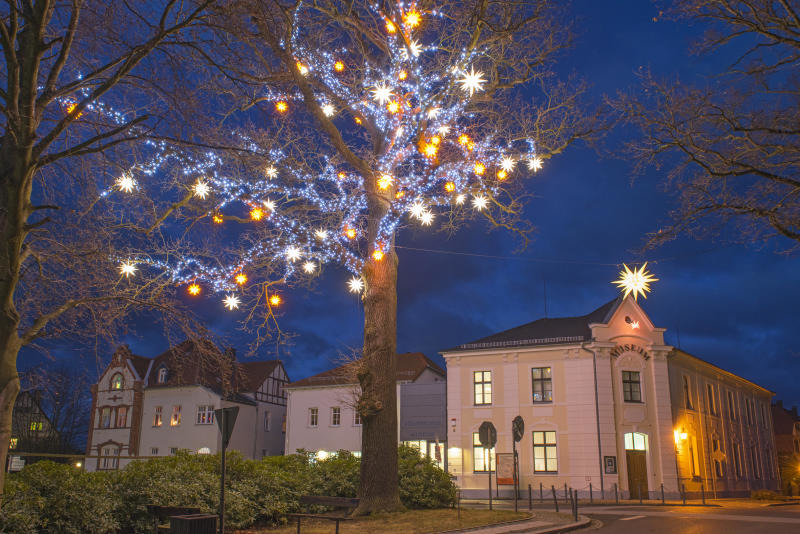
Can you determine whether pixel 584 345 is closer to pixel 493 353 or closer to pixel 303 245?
pixel 493 353

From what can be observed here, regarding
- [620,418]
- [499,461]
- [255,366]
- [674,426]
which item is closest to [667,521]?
[499,461]

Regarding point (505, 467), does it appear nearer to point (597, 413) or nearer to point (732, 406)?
point (597, 413)

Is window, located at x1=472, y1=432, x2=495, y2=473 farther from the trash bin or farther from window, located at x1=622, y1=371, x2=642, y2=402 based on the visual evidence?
the trash bin

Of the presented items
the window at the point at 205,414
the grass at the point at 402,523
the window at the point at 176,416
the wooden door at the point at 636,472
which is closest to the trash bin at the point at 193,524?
the grass at the point at 402,523

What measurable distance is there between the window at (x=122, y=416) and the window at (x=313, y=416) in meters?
15.7

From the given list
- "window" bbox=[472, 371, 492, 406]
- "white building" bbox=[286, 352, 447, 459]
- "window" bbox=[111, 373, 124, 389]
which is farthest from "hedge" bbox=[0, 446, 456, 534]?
"window" bbox=[111, 373, 124, 389]

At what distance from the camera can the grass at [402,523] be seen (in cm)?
1313

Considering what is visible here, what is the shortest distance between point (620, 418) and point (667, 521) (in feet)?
45.4

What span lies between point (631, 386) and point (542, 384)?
4.08 metres

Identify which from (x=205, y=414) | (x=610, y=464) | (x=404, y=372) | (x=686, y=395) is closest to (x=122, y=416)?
(x=205, y=414)

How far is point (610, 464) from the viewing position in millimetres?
29859

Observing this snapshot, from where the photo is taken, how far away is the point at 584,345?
31.4 m

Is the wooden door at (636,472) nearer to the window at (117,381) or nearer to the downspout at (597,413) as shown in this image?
the downspout at (597,413)

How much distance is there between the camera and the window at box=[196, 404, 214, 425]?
149 ft
